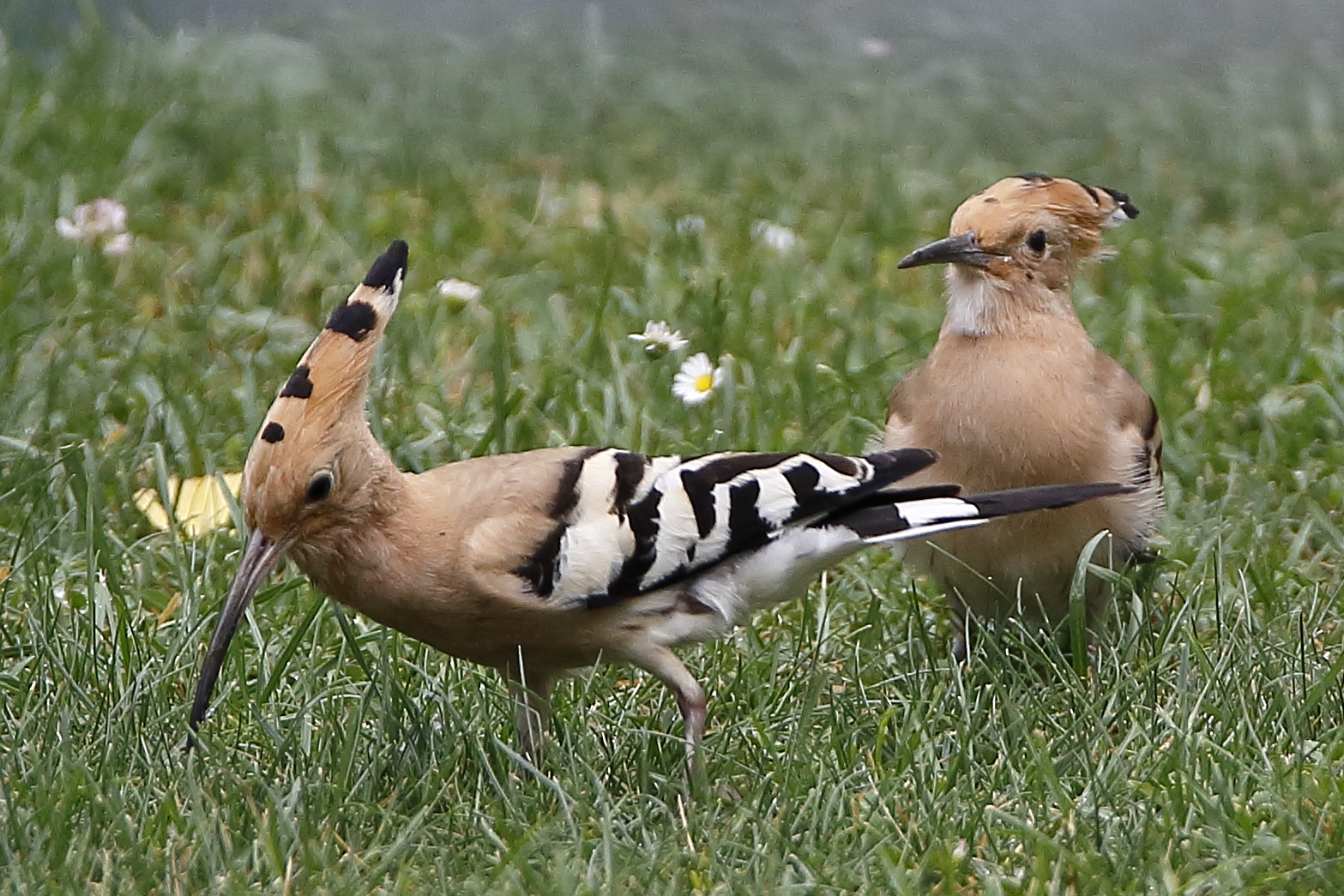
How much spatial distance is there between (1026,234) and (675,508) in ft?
3.48

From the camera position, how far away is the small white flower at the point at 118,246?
217 inches

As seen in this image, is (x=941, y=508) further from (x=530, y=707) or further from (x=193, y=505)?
(x=193, y=505)

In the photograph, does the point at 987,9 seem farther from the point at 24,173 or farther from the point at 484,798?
the point at 484,798

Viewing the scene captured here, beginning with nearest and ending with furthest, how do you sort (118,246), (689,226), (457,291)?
(457,291) → (118,246) → (689,226)

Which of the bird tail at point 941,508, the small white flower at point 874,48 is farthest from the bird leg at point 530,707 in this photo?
the small white flower at point 874,48

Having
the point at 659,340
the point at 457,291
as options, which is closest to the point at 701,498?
the point at 659,340

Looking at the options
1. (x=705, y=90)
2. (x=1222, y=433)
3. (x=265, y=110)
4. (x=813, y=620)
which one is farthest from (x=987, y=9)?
(x=813, y=620)

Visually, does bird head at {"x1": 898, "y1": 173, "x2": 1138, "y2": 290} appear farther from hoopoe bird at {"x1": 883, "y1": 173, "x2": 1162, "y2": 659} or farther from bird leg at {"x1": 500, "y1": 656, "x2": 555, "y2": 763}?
bird leg at {"x1": 500, "y1": 656, "x2": 555, "y2": 763}

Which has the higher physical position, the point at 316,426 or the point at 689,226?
the point at 316,426

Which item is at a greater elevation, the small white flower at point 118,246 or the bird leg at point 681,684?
the small white flower at point 118,246

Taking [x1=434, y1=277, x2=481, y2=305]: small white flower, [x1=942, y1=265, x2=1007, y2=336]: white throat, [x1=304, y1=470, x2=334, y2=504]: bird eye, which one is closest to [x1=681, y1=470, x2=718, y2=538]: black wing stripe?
[x1=304, y1=470, x2=334, y2=504]: bird eye

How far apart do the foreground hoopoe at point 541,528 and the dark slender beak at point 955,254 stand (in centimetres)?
45

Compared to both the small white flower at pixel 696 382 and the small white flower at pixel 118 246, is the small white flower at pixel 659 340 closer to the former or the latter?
the small white flower at pixel 696 382

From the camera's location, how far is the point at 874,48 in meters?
7.59
